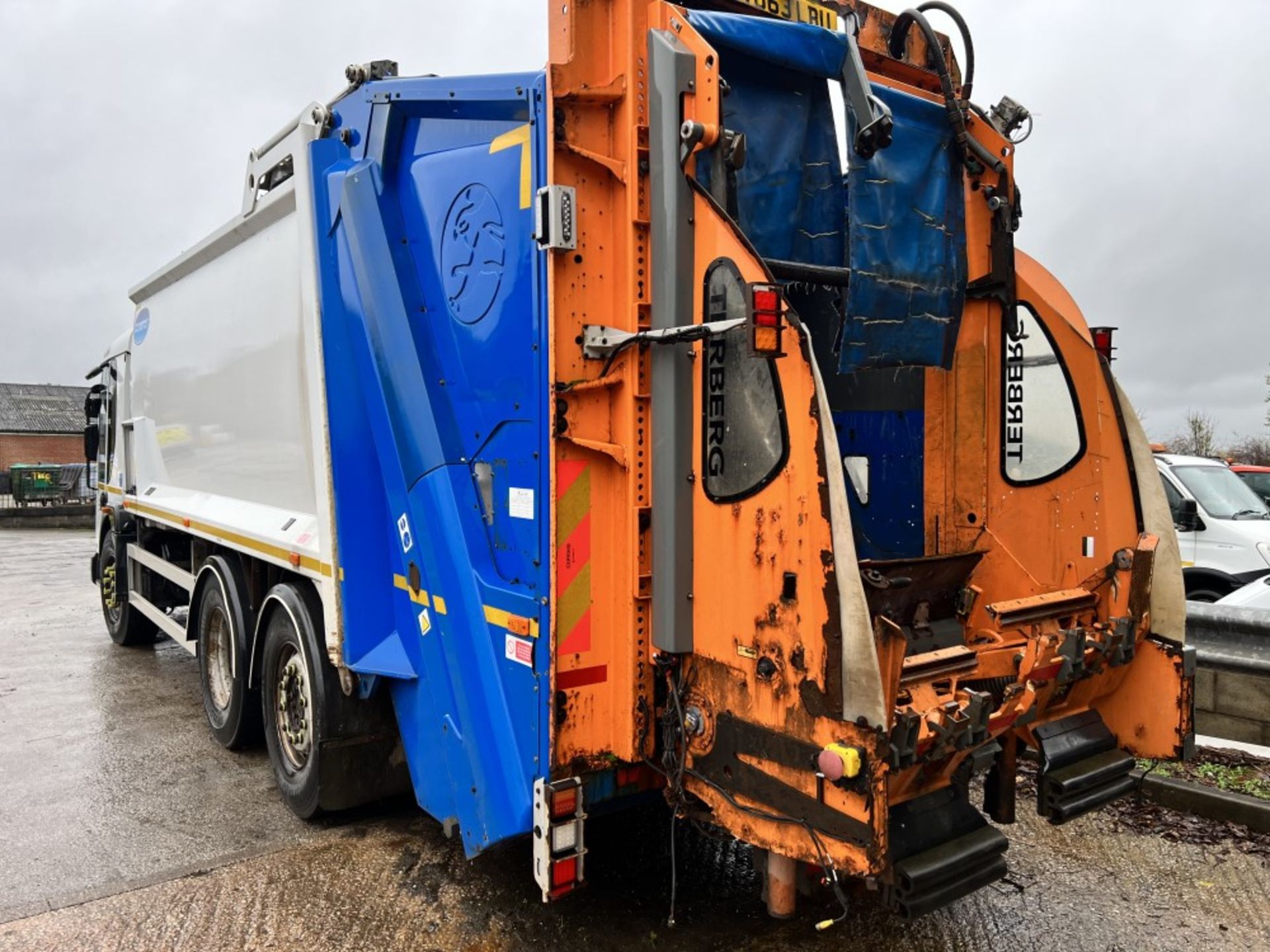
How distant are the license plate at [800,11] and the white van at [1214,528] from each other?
653cm

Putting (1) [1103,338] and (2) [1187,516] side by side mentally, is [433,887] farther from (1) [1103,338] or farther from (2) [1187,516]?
(2) [1187,516]

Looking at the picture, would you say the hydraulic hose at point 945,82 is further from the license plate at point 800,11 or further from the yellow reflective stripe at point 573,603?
the yellow reflective stripe at point 573,603

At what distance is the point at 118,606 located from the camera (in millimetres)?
8234

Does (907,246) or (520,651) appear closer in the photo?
(520,651)

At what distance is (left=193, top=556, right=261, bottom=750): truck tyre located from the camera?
4824 mm

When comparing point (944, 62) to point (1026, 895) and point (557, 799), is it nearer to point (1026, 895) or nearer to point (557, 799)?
point (557, 799)

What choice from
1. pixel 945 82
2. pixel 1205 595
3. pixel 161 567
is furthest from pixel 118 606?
pixel 1205 595

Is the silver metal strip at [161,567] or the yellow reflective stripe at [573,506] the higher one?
the yellow reflective stripe at [573,506]

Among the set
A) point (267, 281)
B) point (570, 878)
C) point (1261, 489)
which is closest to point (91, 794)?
point (267, 281)

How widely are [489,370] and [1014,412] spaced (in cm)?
210

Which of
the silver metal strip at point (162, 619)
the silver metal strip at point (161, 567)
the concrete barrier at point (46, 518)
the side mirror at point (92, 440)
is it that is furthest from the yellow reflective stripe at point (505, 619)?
the concrete barrier at point (46, 518)

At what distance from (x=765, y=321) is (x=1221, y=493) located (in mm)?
8707

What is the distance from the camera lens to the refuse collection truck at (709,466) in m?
2.42

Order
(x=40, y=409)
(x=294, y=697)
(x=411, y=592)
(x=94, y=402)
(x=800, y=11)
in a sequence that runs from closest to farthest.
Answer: (x=800, y=11) → (x=411, y=592) → (x=294, y=697) → (x=94, y=402) → (x=40, y=409)
